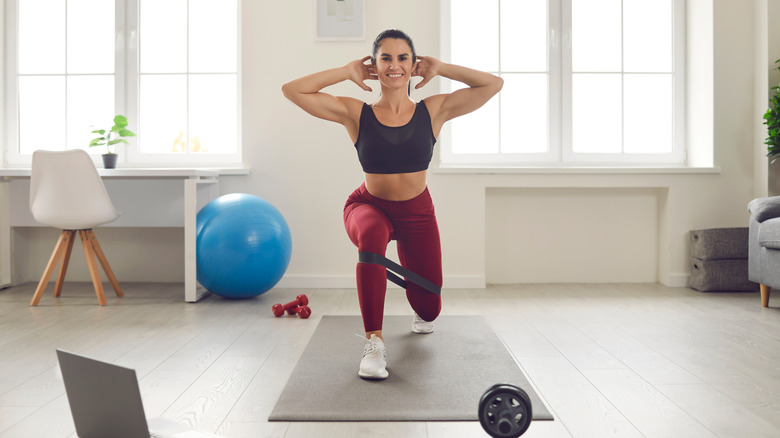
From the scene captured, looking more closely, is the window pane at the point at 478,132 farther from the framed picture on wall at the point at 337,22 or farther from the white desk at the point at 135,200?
the white desk at the point at 135,200

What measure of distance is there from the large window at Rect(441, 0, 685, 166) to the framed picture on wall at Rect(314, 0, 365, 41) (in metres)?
0.60

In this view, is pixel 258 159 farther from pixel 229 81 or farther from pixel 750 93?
pixel 750 93

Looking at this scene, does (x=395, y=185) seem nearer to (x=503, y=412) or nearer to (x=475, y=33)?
(x=503, y=412)

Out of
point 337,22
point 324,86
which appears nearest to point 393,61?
point 324,86

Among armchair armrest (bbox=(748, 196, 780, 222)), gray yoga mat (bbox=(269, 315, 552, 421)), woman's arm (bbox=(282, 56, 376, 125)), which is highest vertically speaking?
woman's arm (bbox=(282, 56, 376, 125))

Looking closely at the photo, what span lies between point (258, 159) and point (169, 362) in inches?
78.8

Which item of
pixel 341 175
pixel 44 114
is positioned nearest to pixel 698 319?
pixel 341 175

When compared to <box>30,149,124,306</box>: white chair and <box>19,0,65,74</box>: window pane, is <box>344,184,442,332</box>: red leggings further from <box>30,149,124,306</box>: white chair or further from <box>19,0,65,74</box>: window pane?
<box>19,0,65,74</box>: window pane

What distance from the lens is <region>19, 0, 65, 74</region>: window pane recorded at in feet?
14.1

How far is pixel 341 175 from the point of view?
4078mm

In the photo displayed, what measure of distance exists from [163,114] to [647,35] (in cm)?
329

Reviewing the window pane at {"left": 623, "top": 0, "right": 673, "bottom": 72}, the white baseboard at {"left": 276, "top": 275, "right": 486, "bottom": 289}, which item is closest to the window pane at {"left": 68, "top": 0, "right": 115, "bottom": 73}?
the white baseboard at {"left": 276, "top": 275, "right": 486, "bottom": 289}

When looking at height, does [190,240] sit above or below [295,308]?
above

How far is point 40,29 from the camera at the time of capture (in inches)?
169
